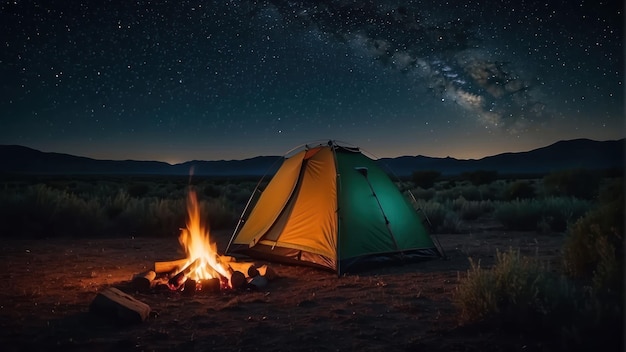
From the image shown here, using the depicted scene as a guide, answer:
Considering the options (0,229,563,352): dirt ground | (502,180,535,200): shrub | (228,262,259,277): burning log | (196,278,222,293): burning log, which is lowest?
(0,229,563,352): dirt ground

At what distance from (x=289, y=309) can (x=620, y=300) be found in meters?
3.60

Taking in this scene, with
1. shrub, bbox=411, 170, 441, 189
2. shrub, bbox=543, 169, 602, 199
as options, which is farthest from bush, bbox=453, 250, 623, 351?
shrub, bbox=411, 170, 441, 189

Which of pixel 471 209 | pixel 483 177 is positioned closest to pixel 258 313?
pixel 471 209

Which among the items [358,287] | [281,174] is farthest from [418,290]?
[281,174]

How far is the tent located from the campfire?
1.26m

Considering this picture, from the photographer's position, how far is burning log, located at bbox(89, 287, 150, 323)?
18.6 feet

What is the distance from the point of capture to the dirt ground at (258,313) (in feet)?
16.5

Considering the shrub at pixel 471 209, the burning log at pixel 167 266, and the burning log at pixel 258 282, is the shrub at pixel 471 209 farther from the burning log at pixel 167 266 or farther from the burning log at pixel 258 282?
the burning log at pixel 167 266

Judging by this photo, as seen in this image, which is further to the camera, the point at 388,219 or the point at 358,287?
the point at 388,219

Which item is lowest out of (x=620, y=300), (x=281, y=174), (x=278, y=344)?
(x=278, y=344)

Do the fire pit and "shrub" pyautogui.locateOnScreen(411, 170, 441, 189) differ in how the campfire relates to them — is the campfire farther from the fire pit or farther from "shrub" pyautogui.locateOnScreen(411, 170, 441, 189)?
"shrub" pyautogui.locateOnScreen(411, 170, 441, 189)

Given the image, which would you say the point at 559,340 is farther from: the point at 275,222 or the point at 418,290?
the point at 275,222

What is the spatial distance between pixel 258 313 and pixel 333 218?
9.86ft

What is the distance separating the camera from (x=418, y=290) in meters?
7.31
